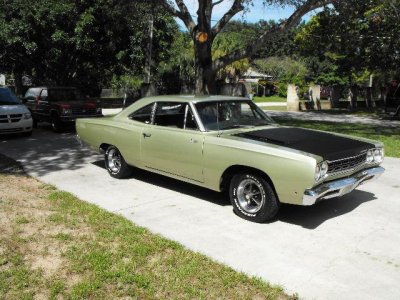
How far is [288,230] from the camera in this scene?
16.6 ft

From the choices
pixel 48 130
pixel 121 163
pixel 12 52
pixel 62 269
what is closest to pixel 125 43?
pixel 12 52

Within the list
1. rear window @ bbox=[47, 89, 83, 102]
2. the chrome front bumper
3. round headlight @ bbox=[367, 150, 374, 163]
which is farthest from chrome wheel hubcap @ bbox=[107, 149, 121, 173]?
rear window @ bbox=[47, 89, 83, 102]

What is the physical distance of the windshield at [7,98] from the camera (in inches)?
498

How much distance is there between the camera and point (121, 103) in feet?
99.7

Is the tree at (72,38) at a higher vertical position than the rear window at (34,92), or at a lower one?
higher

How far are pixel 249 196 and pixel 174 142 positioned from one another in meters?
1.39

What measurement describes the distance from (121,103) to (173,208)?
25.4 m

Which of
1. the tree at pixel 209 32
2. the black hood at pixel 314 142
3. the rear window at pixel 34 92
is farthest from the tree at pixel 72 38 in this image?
the black hood at pixel 314 142

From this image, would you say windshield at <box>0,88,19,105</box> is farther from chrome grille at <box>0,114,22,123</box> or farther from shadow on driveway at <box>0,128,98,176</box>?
shadow on driveway at <box>0,128,98,176</box>

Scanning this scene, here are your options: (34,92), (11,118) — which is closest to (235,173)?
(11,118)

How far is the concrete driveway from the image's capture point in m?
3.93

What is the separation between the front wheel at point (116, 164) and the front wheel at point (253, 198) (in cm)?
243

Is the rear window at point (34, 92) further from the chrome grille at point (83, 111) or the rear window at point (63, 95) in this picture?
the chrome grille at point (83, 111)

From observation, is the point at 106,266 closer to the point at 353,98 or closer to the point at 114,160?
the point at 114,160
